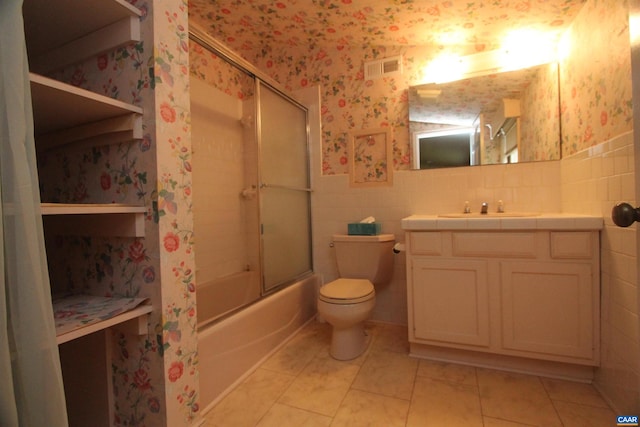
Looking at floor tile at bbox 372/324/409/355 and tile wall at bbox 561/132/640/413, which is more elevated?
tile wall at bbox 561/132/640/413

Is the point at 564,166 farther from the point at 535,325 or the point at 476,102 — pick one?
the point at 535,325

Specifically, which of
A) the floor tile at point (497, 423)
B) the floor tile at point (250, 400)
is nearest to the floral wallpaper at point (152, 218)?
the floor tile at point (250, 400)

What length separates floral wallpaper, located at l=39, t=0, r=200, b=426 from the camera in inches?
41.2

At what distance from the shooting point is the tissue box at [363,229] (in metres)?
2.20

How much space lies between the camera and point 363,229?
7.28ft

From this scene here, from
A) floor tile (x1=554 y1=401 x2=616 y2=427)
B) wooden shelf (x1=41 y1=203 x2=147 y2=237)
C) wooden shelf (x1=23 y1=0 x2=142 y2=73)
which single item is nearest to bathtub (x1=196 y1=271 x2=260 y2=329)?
wooden shelf (x1=41 y1=203 x2=147 y2=237)

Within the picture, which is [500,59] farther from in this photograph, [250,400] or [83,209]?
→ [250,400]

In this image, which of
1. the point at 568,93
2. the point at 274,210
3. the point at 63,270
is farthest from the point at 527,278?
the point at 63,270

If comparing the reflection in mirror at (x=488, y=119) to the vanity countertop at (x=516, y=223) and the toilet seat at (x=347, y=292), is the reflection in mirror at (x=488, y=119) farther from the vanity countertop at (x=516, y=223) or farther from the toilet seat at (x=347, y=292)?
the toilet seat at (x=347, y=292)

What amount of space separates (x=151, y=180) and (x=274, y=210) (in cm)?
118

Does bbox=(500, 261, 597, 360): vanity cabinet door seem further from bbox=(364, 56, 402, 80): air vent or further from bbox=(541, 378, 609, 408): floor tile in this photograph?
bbox=(364, 56, 402, 80): air vent

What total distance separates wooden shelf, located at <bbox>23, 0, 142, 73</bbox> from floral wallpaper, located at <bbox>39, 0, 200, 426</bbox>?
38 millimetres

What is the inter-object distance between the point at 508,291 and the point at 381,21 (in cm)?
185

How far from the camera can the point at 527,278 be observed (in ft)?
5.09
